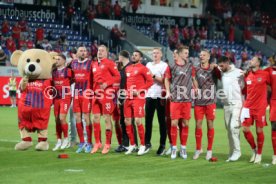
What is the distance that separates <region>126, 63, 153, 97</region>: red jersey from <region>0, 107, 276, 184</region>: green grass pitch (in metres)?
1.31

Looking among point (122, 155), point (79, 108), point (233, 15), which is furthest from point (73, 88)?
point (233, 15)

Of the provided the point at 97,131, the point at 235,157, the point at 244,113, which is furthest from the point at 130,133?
the point at 244,113

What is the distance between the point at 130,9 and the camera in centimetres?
4231

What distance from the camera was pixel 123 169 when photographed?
1215cm

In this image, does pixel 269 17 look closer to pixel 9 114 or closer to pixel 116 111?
pixel 9 114

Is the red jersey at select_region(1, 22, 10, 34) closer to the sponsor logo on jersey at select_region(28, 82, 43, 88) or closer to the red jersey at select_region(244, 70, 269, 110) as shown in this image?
the sponsor logo on jersey at select_region(28, 82, 43, 88)

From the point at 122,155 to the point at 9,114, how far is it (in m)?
12.3

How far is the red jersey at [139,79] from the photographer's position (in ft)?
47.6

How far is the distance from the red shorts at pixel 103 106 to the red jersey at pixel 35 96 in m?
0.95

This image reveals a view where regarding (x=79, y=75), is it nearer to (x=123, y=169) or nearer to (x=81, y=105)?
(x=81, y=105)

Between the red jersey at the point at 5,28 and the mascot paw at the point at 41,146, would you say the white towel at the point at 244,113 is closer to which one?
the mascot paw at the point at 41,146

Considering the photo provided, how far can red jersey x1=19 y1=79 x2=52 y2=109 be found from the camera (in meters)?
14.8

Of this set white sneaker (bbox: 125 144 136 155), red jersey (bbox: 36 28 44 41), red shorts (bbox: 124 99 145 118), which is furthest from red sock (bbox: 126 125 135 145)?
red jersey (bbox: 36 28 44 41)

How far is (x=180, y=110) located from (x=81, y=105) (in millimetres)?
2213
